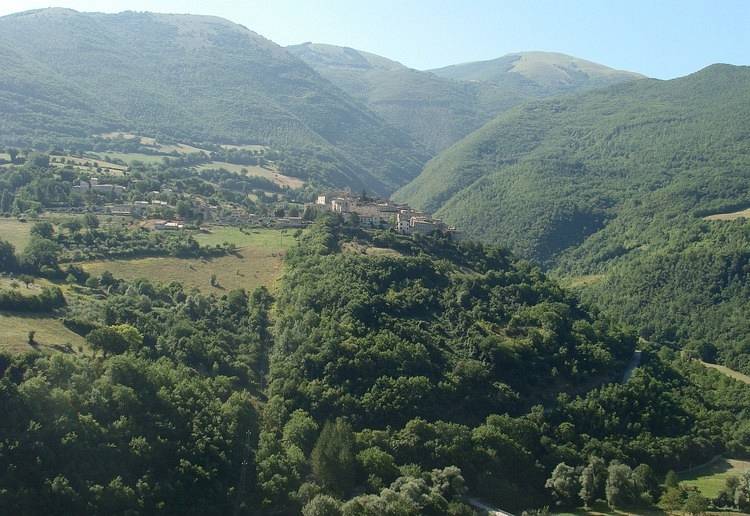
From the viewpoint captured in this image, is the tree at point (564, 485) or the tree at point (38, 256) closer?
the tree at point (564, 485)

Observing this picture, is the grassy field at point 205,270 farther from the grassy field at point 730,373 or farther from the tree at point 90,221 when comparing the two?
the grassy field at point 730,373

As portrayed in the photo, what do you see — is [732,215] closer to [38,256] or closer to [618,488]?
[618,488]

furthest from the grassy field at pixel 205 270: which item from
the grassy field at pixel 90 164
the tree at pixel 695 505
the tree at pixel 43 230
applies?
the grassy field at pixel 90 164

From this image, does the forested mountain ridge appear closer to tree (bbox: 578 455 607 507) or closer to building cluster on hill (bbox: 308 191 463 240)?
building cluster on hill (bbox: 308 191 463 240)

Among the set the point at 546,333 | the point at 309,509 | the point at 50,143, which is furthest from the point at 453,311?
the point at 50,143

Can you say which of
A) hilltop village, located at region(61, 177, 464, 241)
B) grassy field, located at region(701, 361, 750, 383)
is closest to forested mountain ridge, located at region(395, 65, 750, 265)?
hilltop village, located at region(61, 177, 464, 241)

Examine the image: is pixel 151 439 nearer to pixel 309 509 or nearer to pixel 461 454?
pixel 309 509

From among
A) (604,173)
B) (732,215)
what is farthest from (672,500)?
(604,173)
